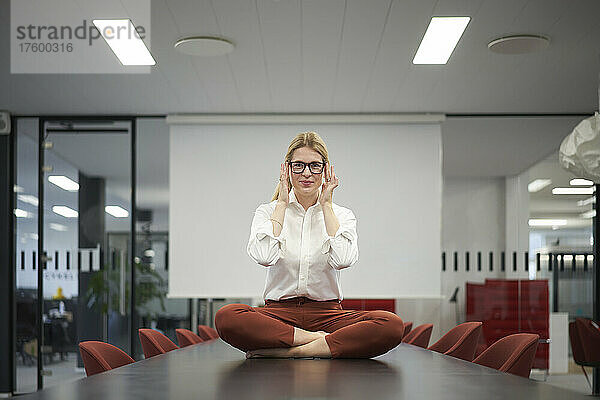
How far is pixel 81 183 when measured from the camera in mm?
6898

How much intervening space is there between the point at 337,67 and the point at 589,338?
11.4ft

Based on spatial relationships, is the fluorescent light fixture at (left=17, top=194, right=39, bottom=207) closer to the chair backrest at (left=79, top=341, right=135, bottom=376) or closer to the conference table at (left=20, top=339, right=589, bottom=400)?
the chair backrest at (left=79, top=341, right=135, bottom=376)

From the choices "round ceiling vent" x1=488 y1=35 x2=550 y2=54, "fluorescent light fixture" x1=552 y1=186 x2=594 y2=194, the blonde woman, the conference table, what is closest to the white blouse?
the blonde woman

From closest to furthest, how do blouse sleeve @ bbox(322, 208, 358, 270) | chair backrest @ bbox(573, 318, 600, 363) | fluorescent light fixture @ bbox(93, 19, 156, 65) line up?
blouse sleeve @ bbox(322, 208, 358, 270) → fluorescent light fixture @ bbox(93, 19, 156, 65) → chair backrest @ bbox(573, 318, 600, 363)

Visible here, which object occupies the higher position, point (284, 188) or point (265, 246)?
point (284, 188)

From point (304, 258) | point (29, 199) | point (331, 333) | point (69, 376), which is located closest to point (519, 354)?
point (331, 333)

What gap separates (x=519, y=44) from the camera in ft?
15.1

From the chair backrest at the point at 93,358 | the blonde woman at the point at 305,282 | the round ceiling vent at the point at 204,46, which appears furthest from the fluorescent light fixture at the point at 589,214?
the chair backrest at the point at 93,358

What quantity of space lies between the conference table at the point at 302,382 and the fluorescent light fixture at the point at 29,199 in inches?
202

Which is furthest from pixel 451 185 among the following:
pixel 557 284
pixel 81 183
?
pixel 81 183

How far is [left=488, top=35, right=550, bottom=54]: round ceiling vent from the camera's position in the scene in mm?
4527

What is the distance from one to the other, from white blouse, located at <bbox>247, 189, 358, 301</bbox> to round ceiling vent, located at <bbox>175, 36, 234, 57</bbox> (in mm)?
2201

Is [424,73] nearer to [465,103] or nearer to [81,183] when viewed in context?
[465,103]

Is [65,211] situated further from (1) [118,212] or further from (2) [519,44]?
(2) [519,44]
